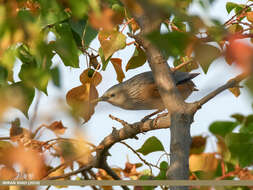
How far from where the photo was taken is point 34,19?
129 cm

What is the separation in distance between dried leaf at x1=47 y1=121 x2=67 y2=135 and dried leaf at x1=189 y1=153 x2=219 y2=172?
0.69 metres

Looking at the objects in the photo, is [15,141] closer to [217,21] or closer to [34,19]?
[34,19]

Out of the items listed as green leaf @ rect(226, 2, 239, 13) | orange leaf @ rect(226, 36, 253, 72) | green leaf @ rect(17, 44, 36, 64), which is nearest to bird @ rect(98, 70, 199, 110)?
green leaf @ rect(226, 2, 239, 13)

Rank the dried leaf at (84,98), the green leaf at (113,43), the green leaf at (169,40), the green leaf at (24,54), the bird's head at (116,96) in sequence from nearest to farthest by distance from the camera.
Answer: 1. the green leaf at (169,40)
2. the green leaf at (113,43)
3. the green leaf at (24,54)
4. the dried leaf at (84,98)
5. the bird's head at (116,96)

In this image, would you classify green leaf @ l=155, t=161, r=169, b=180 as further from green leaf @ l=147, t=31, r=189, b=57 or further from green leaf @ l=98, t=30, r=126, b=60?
green leaf @ l=147, t=31, r=189, b=57

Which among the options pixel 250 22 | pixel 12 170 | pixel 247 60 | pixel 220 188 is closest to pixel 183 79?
pixel 250 22

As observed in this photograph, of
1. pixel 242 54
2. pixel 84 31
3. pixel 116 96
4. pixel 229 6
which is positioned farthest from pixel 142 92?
pixel 242 54

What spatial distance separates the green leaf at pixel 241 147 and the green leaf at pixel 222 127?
25 cm

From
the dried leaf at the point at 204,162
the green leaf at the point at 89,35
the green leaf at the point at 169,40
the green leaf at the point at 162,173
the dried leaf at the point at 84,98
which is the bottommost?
the green leaf at the point at 162,173

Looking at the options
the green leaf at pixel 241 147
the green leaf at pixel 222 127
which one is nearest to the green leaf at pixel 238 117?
the green leaf at pixel 222 127

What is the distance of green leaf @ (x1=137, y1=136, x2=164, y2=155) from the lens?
68.4 inches

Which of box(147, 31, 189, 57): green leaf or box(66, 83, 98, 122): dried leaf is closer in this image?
box(147, 31, 189, 57): green leaf

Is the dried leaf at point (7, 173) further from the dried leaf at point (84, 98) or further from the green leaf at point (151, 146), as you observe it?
the green leaf at point (151, 146)

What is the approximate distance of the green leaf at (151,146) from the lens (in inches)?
68.4
